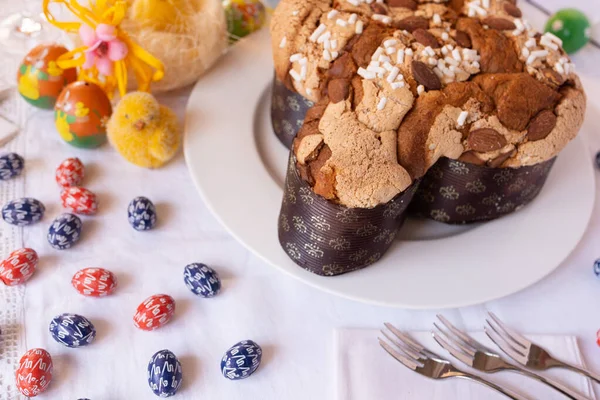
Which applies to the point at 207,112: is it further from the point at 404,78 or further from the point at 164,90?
the point at 404,78

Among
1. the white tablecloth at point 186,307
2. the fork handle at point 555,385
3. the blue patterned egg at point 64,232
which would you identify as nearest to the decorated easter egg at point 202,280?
the white tablecloth at point 186,307

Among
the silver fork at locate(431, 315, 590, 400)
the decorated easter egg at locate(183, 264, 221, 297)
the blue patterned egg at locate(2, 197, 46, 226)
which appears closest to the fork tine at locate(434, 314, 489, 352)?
the silver fork at locate(431, 315, 590, 400)

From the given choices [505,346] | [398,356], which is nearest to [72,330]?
[398,356]

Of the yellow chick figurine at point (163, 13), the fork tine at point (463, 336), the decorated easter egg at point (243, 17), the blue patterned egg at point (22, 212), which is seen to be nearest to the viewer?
the fork tine at point (463, 336)

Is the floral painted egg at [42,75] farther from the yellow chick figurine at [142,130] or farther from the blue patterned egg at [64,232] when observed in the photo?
the blue patterned egg at [64,232]

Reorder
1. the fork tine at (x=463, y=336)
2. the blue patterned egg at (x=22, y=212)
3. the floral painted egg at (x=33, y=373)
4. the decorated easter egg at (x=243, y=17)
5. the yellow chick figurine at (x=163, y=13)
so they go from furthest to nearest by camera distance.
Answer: the decorated easter egg at (x=243, y=17) → the yellow chick figurine at (x=163, y=13) → the blue patterned egg at (x=22, y=212) → the fork tine at (x=463, y=336) → the floral painted egg at (x=33, y=373)

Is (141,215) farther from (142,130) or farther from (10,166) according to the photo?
(10,166)

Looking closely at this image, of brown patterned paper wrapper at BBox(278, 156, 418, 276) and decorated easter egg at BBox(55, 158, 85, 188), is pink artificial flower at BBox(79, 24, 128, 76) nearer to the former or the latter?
decorated easter egg at BBox(55, 158, 85, 188)

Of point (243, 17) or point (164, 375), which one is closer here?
point (164, 375)
